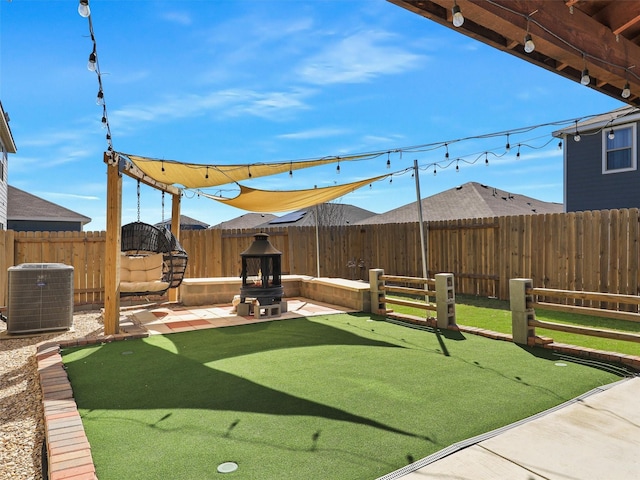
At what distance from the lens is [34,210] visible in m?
17.7

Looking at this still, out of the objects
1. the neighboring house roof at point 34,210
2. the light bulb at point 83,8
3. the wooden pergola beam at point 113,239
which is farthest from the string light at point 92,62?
the neighboring house roof at point 34,210

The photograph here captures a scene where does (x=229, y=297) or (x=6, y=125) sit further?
(x=6, y=125)

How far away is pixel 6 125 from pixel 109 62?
9.63m

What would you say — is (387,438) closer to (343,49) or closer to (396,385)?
(396,385)

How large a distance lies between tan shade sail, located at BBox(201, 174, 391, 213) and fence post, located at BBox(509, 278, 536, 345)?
135 inches

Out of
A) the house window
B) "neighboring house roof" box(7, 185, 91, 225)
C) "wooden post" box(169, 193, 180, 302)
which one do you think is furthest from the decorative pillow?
"neighboring house roof" box(7, 185, 91, 225)

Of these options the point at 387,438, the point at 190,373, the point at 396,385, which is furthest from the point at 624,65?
the point at 190,373

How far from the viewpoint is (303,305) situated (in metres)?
7.53

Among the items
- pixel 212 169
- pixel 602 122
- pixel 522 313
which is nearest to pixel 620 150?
pixel 602 122

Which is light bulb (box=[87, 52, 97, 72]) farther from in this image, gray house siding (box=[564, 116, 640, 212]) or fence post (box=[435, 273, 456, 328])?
gray house siding (box=[564, 116, 640, 212])

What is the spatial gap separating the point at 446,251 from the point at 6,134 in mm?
12789

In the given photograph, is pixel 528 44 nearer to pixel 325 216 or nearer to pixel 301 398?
pixel 301 398

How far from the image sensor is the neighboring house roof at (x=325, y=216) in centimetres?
1766

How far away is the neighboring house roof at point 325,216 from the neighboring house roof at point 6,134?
8.55m
